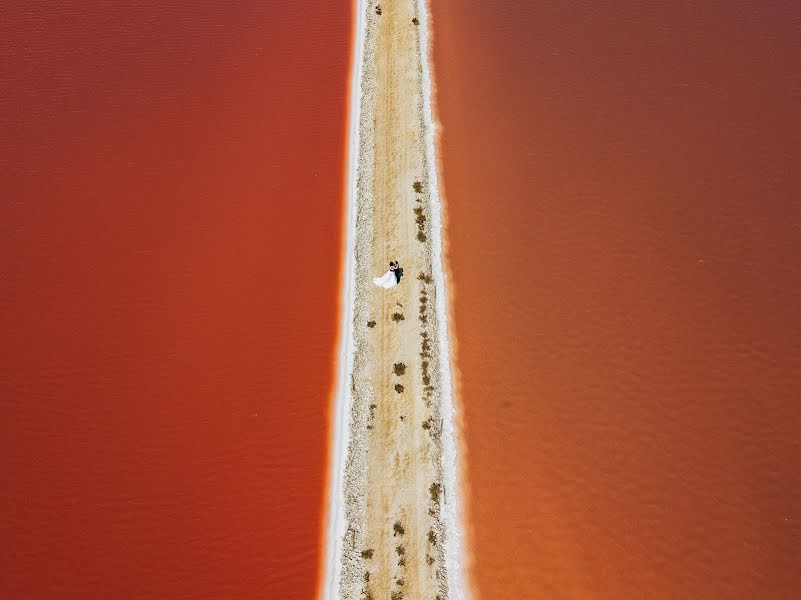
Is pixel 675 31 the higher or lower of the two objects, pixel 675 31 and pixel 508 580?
the higher

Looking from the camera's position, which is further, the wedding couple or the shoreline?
the wedding couple

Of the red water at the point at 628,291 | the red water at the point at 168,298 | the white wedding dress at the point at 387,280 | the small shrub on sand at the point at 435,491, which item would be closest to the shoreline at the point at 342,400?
the red water at the point at 168,298

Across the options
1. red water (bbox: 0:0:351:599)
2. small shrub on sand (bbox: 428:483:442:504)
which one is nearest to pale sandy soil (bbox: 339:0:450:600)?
small shrub on sand (bbox: 428:483:442:504)

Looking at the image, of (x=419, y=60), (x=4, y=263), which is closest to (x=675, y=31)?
(x=419, y=60)

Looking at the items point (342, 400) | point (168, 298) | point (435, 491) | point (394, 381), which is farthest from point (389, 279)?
point (168, 298)

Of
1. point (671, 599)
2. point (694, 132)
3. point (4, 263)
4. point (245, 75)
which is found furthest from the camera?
point (245, 75)

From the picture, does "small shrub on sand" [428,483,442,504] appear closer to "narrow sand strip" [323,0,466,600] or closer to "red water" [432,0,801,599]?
"narrow sand strip" [323,0,466,600]

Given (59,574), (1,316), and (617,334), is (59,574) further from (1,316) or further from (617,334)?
(617,334)

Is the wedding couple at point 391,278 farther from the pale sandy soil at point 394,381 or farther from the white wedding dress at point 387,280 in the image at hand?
the pale sandy soil at point 394,381
